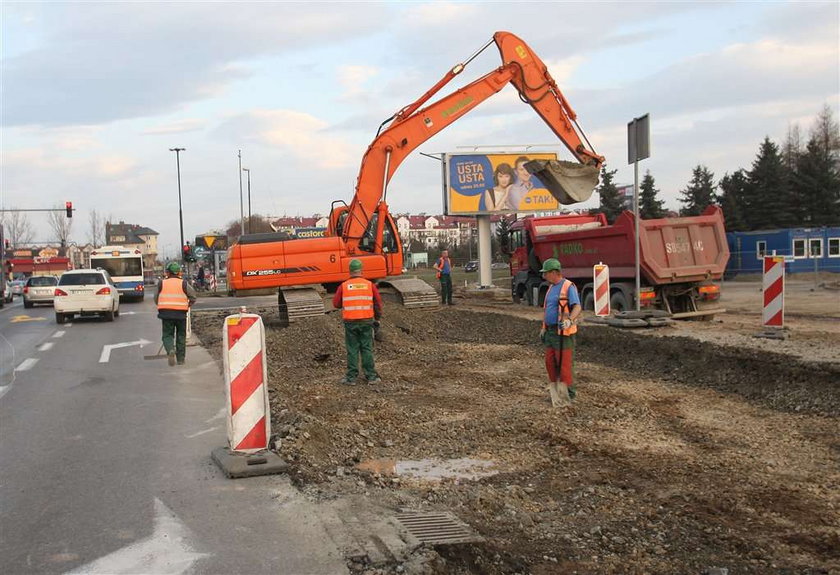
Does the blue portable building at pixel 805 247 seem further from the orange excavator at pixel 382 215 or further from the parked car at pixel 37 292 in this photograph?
the parked car at pixel 37 292

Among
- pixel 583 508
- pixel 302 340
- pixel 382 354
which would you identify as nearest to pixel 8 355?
pixel 302 340

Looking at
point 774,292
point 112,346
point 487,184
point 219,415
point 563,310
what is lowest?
point 112,346

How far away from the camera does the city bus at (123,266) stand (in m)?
35.9

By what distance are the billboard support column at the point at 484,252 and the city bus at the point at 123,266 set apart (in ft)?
53.1

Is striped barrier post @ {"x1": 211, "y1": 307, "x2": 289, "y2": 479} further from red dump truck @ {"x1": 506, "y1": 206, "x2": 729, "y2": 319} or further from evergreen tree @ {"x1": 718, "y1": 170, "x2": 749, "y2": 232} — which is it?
evergreen tree @ {"x1": 718, "y1": 170, "x2": 749, "y2": 232}

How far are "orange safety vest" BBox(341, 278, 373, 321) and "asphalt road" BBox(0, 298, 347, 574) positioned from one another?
203cm

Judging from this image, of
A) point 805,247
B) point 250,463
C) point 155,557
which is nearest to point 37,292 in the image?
point 250,463

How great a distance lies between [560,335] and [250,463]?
4.01 metres

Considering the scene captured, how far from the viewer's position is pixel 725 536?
15.2 ft

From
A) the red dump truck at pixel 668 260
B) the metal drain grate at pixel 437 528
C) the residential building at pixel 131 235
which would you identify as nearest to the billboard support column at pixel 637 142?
Answer: the red dump truck at pixel 668 260

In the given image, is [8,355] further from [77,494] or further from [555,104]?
[555,104]

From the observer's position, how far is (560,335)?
876 centimetres

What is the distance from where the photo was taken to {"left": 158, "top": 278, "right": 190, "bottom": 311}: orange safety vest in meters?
12.7

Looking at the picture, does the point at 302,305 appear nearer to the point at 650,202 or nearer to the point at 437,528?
the point at 437,528
